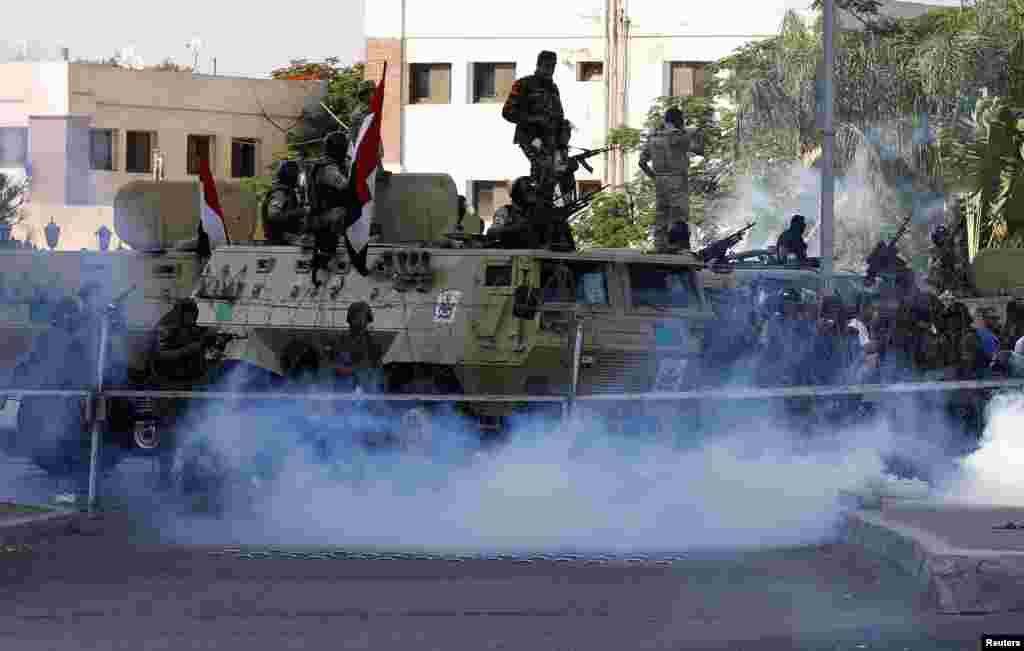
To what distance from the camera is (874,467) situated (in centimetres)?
1523

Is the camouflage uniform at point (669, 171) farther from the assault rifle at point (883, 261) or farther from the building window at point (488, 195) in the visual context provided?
the building window at point (488, 195)

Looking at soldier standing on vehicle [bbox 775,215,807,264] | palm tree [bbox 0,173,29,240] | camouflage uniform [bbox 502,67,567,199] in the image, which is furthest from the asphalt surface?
palm tree [bbox 0,173,29,240]

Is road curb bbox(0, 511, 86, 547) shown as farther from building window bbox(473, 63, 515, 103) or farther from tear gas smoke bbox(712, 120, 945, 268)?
building window bbox(473, 63, 515, 103)

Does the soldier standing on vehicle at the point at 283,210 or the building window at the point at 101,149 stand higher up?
the building window at the point at 101,149

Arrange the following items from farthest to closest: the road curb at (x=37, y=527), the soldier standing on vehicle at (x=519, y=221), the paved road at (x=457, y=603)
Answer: the soldier standing on vehicle at (x=519, y=221) → the road curb at (x=37, y=527) → the paved road at (x=457, y=603)

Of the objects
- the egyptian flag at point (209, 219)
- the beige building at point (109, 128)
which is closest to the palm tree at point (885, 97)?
the beige building at point (109, 128)

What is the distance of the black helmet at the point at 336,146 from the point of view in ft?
60.1

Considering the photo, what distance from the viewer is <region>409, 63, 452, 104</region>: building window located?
50.0m

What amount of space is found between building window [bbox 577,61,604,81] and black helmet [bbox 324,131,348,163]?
97.5 ft

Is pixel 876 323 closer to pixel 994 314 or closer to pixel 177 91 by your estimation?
pixel 994 314

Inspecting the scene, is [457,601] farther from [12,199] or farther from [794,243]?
[12,199]

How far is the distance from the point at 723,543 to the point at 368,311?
3656mm

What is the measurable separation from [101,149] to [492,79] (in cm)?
1002

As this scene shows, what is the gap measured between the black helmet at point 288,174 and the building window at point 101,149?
110ft
